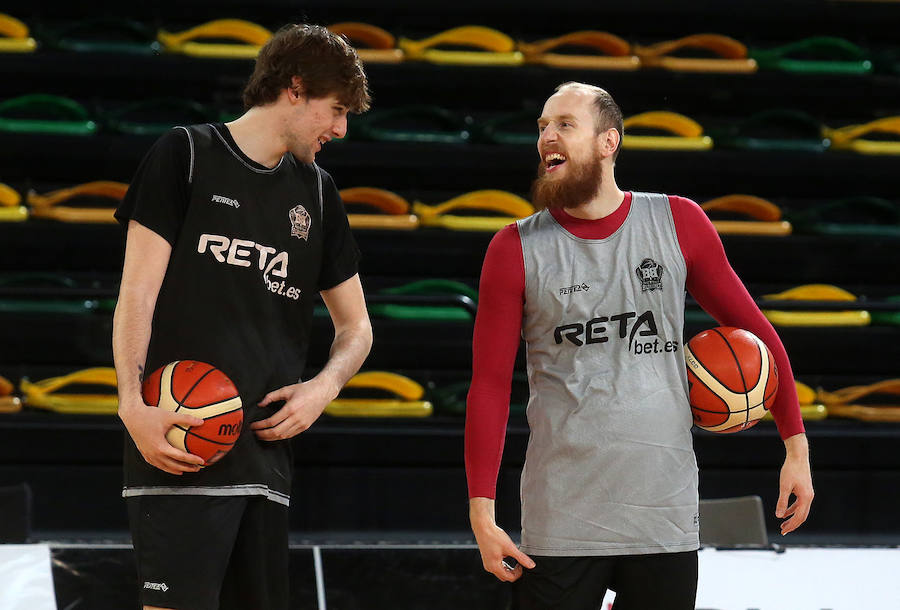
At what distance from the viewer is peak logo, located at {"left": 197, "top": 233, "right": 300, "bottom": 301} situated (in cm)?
199

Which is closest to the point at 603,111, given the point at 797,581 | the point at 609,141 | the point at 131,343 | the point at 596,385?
the point at 609,141

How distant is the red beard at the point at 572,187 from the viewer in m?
2.19

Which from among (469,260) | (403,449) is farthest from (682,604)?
(469,260)

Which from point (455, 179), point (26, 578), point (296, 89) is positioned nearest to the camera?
point (296, 89)

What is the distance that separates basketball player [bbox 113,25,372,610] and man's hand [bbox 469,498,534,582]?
38 centimetres

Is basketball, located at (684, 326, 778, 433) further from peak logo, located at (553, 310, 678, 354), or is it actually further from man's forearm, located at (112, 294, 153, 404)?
man's forearm, located at (112, 294, 153, 404)

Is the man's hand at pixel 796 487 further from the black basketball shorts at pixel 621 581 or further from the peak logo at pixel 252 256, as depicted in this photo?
the peak logo at pixel 252 256

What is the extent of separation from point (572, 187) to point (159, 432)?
970mm

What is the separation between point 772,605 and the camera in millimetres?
2875

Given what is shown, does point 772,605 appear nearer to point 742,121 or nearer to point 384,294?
point 384,294

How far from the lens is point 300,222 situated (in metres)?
2.12

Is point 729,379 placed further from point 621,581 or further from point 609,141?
point 609,141

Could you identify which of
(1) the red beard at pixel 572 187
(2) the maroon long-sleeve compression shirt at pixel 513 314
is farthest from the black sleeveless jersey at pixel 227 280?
(1) the red beard at pixel 572 187

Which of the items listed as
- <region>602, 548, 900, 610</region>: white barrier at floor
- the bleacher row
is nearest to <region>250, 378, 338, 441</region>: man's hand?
<region>602, 548, 900, 610</region>: white barrier at floor
